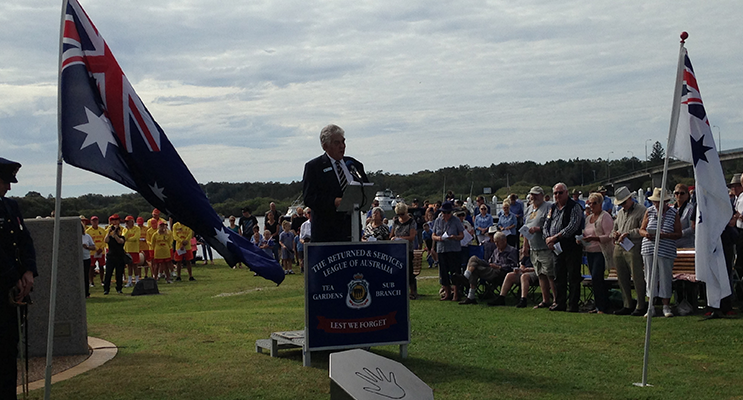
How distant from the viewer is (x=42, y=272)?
8469mm

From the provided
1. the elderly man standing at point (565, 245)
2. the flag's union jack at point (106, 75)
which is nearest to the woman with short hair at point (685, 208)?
the elderly man standing at point (565, 245)

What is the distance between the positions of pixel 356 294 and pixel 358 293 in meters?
0.02

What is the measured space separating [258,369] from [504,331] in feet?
13.8

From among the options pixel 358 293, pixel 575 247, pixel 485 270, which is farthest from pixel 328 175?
pixel 485 270

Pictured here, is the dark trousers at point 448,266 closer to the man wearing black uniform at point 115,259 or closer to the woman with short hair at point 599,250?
the woman with short hair at point 599,250

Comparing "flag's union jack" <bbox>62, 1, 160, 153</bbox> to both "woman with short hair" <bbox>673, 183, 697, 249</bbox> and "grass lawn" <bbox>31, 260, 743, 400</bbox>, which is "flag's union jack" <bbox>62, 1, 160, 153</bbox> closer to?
"grass lawn" <bbox>31, 260, 743, 400</bbox>

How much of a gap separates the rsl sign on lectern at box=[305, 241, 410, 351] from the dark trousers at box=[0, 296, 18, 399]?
272cm

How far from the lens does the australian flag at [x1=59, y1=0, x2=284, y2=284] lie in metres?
6.22

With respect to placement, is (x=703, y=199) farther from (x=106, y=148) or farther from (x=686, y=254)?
(x=106, y=148)

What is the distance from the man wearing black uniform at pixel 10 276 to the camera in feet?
18.6

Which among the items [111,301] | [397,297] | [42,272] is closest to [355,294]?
[397,297]

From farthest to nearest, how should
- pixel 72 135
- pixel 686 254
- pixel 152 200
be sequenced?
pixel 686 254
pixel 152 200
pixel 72 135

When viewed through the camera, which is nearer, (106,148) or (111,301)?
(106,148)

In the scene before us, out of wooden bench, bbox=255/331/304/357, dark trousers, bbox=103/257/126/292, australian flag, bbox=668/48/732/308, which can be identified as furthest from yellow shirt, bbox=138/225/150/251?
australian flag, bbox=668/48/732/308
